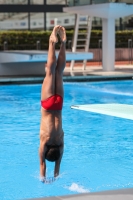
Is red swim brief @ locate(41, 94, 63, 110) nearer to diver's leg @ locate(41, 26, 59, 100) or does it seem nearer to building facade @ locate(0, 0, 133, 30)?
diver's leg @ locate(41, 26, 59, 100)

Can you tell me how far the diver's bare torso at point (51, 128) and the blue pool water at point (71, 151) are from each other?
1.60 metres

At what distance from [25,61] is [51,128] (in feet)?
47.8

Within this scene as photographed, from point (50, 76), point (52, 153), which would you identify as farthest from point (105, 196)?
point (50, 76)

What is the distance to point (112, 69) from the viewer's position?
894 inches

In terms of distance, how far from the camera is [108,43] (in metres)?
22.6

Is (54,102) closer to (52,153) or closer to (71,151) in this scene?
(52,153)

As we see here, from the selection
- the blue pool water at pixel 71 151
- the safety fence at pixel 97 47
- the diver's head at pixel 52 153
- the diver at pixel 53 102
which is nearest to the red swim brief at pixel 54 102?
the diver at pixel 53 102

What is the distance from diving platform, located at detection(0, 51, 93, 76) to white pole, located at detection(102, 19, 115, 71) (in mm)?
1695

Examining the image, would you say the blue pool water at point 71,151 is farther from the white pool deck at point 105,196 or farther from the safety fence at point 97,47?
the safety fence at point 97,47

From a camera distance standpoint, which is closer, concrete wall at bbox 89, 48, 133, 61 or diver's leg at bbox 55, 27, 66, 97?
diver's leg at bbox 55, 27, 66, 97

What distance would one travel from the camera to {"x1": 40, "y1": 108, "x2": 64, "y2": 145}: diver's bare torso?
6.29 m

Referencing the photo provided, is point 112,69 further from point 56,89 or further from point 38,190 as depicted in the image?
point 56,89

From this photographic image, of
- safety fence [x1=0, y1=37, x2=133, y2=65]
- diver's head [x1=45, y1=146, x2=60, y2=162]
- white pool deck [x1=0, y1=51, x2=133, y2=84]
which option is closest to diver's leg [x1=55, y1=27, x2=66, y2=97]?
diver's head [x1=45, y1=146, x2=60, y2=162]

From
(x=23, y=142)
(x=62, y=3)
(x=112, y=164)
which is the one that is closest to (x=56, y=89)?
(x=112, y=164)
